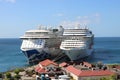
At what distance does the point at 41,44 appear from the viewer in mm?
85125

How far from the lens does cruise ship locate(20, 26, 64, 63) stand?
8256 centimetres

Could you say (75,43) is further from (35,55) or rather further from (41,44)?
(35,55)

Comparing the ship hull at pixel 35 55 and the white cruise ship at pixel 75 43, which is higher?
the white cruise ship at pixel 75 43

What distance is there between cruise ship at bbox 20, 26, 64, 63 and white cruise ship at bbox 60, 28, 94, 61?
312cm

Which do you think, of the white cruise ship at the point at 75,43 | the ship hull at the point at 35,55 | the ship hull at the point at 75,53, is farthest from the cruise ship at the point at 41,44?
the ship hull at the point at 75,53

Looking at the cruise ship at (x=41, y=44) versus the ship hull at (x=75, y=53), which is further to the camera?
the cruise ship at (x=41, y=44)

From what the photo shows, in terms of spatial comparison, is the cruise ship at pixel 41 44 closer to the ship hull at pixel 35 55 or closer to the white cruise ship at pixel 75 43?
the ship hull at pixel 35 55

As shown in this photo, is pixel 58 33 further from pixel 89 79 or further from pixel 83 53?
pixel 89 79

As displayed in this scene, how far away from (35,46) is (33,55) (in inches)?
118

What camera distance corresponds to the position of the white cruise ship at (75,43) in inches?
3182

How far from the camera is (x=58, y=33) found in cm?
9469

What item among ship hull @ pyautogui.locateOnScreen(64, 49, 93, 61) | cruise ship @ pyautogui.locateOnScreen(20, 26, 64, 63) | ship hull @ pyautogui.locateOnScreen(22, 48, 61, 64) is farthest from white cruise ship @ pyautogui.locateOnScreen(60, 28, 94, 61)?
ship hull @ pyautogui.locateOnScreen(22, 48, 61, 64)

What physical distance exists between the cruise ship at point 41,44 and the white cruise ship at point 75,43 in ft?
10.2

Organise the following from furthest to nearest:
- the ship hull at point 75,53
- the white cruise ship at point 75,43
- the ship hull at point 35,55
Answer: the ship hull at point 35,55, the white cruise ship at point 75,43, the ship hull at point 75,53
